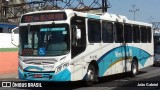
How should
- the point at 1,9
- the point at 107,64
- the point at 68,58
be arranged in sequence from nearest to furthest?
the point at 68,58 < the point at 107,64 < the point at 1,9

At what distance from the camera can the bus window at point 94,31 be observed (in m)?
15.1

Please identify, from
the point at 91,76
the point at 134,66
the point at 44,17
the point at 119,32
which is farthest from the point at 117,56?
the point at 44,17

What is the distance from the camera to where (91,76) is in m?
15.2

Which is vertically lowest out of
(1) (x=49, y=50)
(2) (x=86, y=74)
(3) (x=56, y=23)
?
(2) (x=86, y=74)

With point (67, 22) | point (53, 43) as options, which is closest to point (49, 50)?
point (53, 43)

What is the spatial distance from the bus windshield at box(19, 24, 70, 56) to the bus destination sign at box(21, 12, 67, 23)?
0.28 meters

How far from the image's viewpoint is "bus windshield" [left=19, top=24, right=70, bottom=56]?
13.6 metres

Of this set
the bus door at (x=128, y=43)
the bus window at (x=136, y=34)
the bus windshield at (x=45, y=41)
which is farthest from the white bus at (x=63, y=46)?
the bus window at (x=136, y=34)

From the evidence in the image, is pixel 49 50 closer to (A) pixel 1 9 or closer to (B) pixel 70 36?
(B) pixel 70 36

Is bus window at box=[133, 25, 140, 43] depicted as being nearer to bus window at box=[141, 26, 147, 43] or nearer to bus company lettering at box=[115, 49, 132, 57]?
bus window at box=[141, 26, 147, 43]

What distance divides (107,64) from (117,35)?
1.88m

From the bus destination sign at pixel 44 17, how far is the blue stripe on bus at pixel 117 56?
296 cm

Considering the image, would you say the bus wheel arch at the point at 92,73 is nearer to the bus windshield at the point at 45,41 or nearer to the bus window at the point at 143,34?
the bus windshield at the point at 45,41

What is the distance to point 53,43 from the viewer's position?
13688 millimetres
